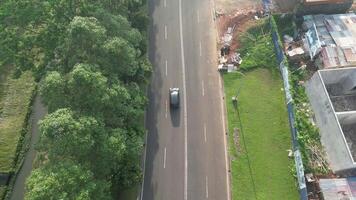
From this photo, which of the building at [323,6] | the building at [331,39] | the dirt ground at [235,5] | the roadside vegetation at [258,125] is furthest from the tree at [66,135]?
the building at [323,6]

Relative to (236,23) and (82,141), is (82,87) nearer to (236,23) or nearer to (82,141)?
(82,141)

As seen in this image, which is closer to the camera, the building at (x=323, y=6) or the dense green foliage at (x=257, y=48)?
the dense green foliage at (x=257, y=48)

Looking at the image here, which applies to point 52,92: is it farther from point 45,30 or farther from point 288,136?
point 288,136

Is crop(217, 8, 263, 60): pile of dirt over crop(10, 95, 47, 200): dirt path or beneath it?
over

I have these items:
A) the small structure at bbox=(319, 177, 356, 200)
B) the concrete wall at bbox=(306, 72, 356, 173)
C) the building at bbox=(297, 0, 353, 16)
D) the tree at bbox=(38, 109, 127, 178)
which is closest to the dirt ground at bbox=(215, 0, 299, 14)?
the building at bbox=(297, 0, 353, 16)

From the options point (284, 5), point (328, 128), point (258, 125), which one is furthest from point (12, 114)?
point (284, 5)

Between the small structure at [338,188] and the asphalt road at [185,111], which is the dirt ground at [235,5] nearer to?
the asphalt road at [185,111]

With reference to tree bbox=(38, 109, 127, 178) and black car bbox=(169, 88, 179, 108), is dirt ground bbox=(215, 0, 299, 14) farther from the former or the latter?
tree bbox=(38, 109, 127, 178)
